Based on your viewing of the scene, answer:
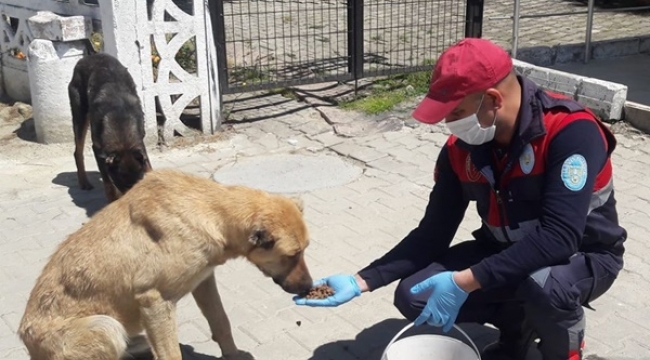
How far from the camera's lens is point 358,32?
8.98 metres

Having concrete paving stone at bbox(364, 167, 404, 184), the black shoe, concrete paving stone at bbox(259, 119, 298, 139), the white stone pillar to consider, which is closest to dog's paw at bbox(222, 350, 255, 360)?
the black shoe

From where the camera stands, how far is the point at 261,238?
3.59 metres

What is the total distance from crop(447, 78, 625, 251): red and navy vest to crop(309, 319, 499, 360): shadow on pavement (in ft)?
2.49

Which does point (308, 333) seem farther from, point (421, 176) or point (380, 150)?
point (380, 150)

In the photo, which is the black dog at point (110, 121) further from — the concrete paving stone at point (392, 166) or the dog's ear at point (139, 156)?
the concrete paving stone at point (392, 166)

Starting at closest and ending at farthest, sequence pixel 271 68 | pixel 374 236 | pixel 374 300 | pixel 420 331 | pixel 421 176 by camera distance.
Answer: pixel 420 331, pixel 374 300, pixel 374 236, pixel 421 176, pixel 271 68

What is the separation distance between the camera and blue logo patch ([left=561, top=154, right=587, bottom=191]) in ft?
11.5

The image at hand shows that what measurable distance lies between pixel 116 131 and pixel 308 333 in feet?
8.18

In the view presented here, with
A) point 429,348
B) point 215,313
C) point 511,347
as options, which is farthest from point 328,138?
point 429,348

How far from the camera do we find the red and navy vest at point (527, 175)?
3.62m

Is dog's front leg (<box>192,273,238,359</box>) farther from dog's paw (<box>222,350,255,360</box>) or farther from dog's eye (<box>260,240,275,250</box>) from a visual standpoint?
dog's eye (<box>260,240,275,250</box>)

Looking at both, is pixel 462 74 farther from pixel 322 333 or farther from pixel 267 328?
pixel 267 328

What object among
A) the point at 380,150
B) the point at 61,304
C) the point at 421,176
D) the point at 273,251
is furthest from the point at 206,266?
the point at 380,150

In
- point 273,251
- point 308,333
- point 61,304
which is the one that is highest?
point 273,251
